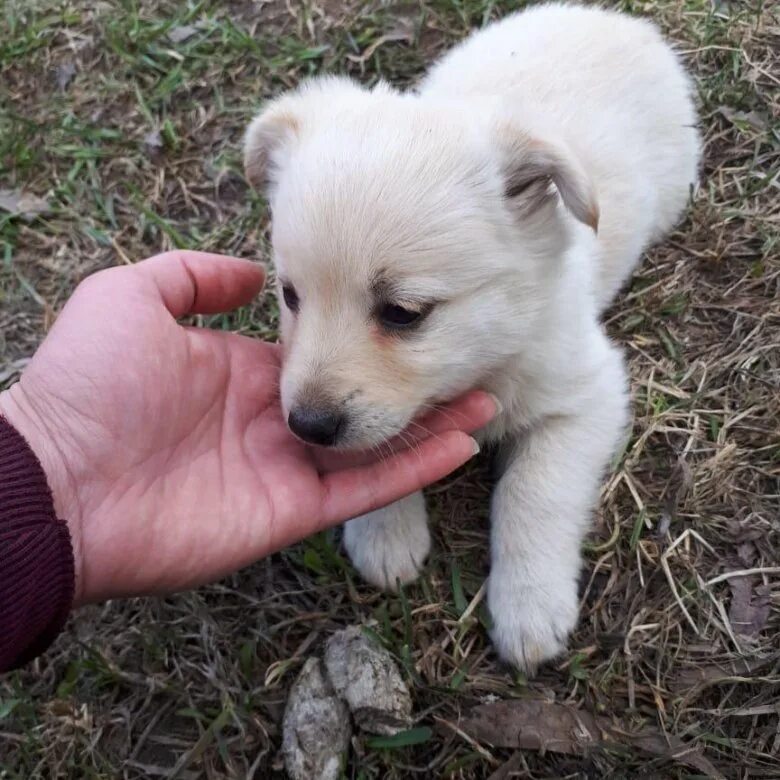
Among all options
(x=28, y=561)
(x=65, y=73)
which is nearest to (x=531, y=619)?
(x=28, y=561)

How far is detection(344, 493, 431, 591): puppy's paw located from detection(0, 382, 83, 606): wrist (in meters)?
0.98

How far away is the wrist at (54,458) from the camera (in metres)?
2.37

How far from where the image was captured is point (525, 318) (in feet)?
8.27

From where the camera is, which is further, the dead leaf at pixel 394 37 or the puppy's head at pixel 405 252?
the dead leaf at pixel 394 37

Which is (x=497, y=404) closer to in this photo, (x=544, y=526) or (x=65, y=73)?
(x=544, y=526)

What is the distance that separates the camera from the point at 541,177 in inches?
96.5

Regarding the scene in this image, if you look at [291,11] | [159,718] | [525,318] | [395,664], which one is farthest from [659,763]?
[291,11]

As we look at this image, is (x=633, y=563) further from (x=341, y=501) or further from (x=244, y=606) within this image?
(x=244, y=606)

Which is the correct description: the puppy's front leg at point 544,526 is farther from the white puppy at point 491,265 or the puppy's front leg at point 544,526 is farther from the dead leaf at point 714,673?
the dead leaf at point 714,673

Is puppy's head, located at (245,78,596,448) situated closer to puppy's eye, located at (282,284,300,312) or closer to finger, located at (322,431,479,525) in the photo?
puppy's eye, located at (282,284,300,312)

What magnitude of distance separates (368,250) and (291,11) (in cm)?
303

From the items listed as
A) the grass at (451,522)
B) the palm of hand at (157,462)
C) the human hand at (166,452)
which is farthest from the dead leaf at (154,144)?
the palm of hand at (157,462)

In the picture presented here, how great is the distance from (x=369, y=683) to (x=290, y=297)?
1.28 meters

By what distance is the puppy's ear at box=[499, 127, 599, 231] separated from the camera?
89.7 inches
